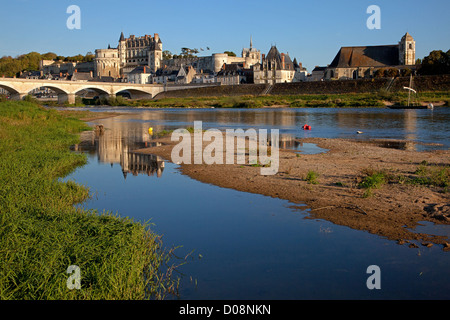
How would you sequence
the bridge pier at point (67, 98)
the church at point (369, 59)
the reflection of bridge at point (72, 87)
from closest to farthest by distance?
the reflection of bridge at point (72, 87), the bridge pier at point (67, 98), the church at point (369, 59)

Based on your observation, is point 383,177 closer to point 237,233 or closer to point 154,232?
point 237,233

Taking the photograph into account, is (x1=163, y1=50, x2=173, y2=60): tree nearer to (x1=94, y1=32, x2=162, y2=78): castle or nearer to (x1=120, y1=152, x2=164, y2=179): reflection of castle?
(x1=94, y1=32, x2=162, y2=78): castle

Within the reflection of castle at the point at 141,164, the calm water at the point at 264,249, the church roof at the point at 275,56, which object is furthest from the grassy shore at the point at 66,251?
the church roof at the point at 275,56

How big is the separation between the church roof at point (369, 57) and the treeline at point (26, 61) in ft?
353

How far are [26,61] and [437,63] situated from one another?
5755 inches

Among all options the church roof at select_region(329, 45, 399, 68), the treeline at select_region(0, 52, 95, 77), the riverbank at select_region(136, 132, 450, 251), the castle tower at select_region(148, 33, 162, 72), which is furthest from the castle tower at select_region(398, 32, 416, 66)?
the treeline at select_region(0, 52, 95, 77)

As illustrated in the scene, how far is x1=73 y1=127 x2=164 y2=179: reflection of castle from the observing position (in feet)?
45.4

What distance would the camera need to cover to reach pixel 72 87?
82062 mm

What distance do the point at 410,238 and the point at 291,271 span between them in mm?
2190

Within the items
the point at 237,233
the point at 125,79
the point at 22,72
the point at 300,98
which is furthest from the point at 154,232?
the point at 22,72

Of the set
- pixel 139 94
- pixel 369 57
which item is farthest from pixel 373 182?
pixel 139 94

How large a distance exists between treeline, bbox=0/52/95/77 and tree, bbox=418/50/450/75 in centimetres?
13043

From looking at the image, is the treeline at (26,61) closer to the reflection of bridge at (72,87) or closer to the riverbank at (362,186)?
the reflection of bridge at (72,87)

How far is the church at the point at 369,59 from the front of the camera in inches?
3866
